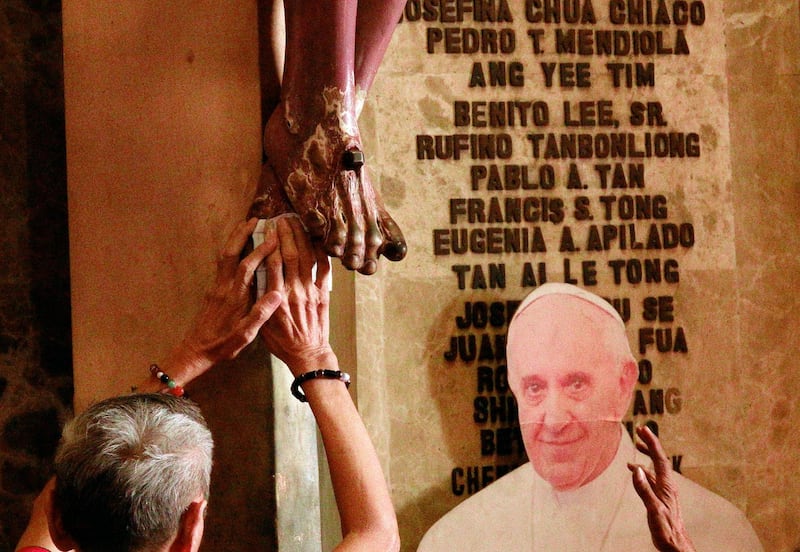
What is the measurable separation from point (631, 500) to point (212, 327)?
88.7 inches

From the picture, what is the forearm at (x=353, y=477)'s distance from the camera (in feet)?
3.42

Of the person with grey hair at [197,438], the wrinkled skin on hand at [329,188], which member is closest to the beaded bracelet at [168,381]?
the person with grey hair at [197,438]

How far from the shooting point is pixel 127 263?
144 centimetres

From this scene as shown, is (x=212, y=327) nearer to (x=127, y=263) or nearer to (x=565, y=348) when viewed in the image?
(x=127, y=263)

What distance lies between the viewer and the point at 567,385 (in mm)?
3096

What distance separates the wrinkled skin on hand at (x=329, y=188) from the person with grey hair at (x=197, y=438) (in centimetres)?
4

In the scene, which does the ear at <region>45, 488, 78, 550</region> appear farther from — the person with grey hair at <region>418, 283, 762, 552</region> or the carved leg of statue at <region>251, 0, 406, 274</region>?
the person with grey hair at <region>418, 283, 762, 552</region>

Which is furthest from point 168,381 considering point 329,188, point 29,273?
point 29,273

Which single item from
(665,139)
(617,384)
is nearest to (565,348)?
(617,384)

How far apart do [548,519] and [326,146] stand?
2184 millimetres

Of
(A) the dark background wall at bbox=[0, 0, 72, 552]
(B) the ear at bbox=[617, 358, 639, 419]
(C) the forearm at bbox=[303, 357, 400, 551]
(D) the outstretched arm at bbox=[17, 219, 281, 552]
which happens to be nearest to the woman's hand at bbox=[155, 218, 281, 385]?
(D) the outstretched arm at bbox=[17, 219, 281, 552]

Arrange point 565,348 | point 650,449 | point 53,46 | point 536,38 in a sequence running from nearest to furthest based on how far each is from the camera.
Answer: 1. point 53,46
2. point 650,449
3. point 565,348
4. point 536,38

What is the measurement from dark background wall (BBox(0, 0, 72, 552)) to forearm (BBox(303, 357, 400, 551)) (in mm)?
801

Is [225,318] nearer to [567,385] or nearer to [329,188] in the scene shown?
[329,188]
